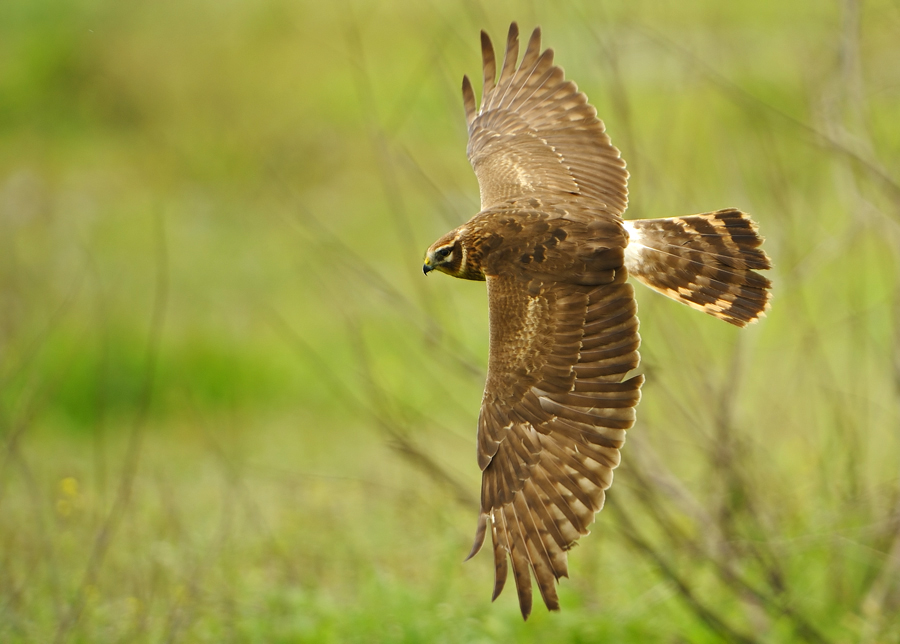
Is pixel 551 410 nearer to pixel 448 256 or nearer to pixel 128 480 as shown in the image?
pixel 448 256

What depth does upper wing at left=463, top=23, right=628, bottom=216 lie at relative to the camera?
4.22 metres

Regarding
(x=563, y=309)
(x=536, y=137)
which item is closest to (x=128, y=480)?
(x=563, y=309)

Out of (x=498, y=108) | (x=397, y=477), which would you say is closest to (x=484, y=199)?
(x=498, y=108)

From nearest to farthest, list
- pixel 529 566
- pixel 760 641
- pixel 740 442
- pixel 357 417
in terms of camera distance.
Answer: pixel 529 566
pixel 760 641
pixel 740 442
pixel 357 417

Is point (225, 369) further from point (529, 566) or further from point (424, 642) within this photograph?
point (529, 566)

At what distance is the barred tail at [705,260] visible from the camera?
150 inches

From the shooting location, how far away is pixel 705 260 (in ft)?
12.7

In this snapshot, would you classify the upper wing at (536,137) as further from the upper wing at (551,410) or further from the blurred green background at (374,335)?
the upper wing at (551,410)

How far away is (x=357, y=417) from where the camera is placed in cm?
1077

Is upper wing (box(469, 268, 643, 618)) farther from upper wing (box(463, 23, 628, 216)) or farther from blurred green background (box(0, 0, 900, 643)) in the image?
upper wing (box(463, 23, 628, 216))

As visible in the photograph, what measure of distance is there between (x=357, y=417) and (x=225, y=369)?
171 centimetres

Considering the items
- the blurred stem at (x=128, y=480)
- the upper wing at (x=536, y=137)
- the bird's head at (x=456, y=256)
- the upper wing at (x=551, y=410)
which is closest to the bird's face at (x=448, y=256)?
the bird's head at (x=456, y=256)

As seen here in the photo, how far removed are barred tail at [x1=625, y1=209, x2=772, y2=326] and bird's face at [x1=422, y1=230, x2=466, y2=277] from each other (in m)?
0.69

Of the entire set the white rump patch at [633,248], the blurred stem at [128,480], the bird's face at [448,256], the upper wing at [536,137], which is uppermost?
the upper wing at [536,137]
